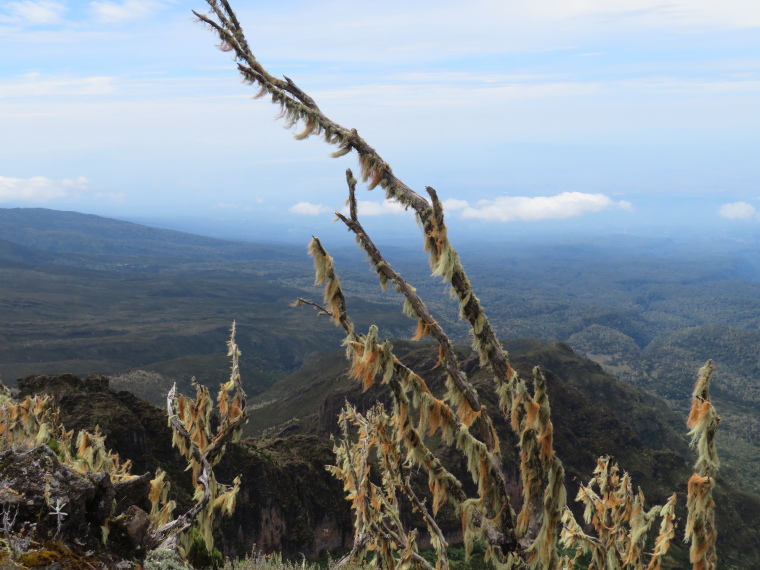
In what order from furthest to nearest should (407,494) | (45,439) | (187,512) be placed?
(45,439)
(407,494)
(187,512)

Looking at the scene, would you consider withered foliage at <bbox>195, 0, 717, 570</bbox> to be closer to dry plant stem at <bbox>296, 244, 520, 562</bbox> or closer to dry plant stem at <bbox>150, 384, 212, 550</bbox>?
dry plant stem at <bbox>296, 244, 520, 562</bbox>

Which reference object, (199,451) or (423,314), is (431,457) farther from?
(199,451)

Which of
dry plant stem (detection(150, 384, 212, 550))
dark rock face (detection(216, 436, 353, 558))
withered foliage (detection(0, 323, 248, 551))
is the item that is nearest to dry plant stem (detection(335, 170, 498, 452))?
withered foliage (detection(0, 323, 248, 551))

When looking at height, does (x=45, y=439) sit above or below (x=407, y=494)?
below

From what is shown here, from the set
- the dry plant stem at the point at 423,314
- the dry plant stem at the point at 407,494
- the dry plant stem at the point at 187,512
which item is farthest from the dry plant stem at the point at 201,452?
the dry plant stem at the point at 423,314

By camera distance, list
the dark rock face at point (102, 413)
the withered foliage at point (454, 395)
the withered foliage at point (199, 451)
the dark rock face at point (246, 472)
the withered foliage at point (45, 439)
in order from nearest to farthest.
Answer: the withered foliage at point (454, 395)
the withered foliage at point (199, 451)
the withered foliage at point (45, 439)
the dark rock face at point (102, 413)
the dark rock face at point (246, 472)

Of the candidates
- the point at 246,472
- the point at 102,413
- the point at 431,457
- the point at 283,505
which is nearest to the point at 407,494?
the point at 431,457

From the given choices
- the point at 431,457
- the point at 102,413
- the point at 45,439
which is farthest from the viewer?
the point at 102,413

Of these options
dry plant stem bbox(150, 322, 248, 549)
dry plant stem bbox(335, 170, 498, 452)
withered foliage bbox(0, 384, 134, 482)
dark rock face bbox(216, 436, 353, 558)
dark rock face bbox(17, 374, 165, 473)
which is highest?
dry plant stem bbox(335, 170, 498, 452)

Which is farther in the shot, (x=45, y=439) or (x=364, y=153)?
(x=45, y=439)

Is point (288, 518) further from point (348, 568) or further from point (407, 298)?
point (407, 298)

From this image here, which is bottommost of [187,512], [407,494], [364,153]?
[187,512]

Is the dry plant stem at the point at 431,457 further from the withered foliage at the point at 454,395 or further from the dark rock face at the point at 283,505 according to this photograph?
the dark rock face at the point at 283,505

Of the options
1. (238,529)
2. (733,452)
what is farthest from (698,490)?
(733,452)
